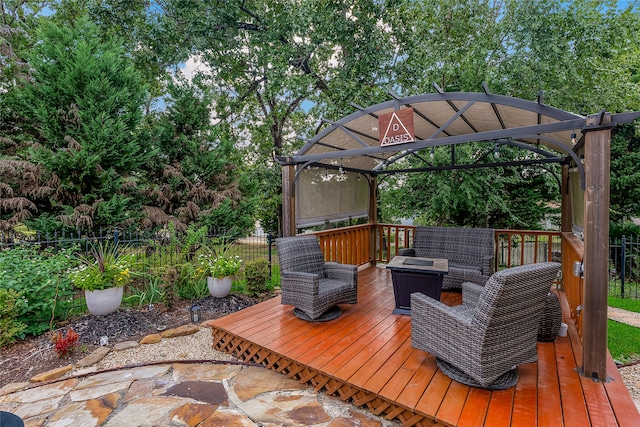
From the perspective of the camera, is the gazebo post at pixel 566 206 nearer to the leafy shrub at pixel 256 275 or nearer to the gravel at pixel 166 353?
the leafy shrub at pixel 256 275

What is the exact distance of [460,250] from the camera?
17.4 feet

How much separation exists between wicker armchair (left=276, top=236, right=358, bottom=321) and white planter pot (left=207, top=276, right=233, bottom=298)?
1.48 meters

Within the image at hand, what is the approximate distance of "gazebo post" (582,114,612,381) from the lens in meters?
2.49

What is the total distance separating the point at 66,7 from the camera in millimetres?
9797

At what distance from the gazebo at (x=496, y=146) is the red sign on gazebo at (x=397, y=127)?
1 cm

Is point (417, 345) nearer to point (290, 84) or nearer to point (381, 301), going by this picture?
point (381, 301)

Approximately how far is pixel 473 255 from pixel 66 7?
12980 mm

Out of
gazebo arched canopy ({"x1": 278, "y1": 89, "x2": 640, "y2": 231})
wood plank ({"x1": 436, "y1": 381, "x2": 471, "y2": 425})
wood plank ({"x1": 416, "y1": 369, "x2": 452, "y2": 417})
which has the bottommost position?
wood plank ({"x1": 436, "y1": 381, "x2": 471, "y2": 425})

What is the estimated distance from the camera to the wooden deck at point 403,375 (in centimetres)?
218

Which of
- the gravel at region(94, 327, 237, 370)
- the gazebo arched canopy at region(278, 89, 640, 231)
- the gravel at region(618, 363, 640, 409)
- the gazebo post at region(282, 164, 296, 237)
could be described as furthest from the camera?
the gazebo post at region(282, 164, 296, 237)

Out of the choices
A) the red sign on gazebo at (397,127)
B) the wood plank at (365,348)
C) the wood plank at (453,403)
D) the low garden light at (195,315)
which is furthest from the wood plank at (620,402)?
the low garden light at (195,315)

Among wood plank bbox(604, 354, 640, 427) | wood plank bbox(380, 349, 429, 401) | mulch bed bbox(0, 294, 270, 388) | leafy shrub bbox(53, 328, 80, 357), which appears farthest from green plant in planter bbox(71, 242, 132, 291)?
wood plank bbox(604, 354, 640, 427)

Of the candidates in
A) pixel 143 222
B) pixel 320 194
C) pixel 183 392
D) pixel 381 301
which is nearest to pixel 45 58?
pixel 143 222

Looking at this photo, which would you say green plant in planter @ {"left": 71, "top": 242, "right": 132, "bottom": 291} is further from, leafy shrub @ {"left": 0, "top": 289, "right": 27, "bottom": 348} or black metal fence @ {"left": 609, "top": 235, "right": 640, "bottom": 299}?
black metal fence @ {"left": 609, "top": 235, "right": 640, "bottom": 299}
